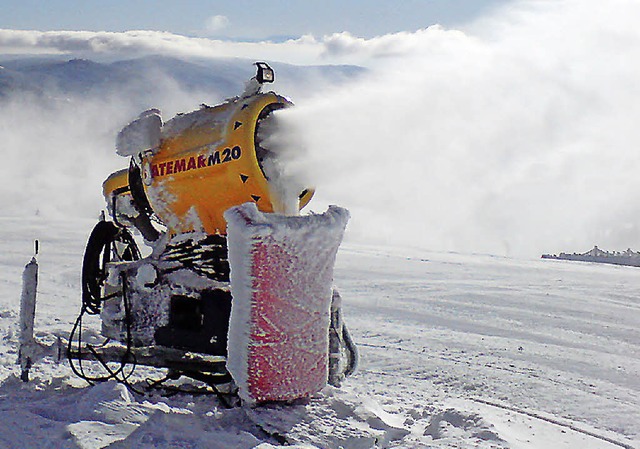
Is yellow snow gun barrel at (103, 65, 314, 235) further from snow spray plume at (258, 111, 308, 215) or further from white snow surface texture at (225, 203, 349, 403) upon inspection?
white snow surface texture at (225, 203, 349, 403)

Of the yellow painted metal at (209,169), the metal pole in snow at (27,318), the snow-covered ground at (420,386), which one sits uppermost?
the yellow painted metal at (209,169)

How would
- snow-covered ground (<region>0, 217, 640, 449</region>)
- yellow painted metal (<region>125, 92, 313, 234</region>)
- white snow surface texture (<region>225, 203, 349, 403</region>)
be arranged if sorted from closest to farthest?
snow-covered ground (<region>0, 217, 640, 449</region>)
white snow surface texture (<region>225, 203, 349, 403</region>)
yellow painted metal (<region>125, 92, 313, 234</region>)

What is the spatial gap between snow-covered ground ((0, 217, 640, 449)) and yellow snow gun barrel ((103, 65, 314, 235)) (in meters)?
1.06

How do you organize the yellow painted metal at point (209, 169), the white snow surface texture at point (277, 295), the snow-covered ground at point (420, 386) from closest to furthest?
the snow-covered ground at point (420, 386)
the white snow surface texture at point (277, 295)
the yellow painted metal at point (209, 169)

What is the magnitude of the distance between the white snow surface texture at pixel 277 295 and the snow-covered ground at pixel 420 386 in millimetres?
171

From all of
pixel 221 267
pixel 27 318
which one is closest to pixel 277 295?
pixel 221 267

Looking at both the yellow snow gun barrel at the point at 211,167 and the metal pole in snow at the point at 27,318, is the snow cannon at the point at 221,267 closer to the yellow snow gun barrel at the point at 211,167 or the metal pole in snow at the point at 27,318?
the yellow snow gun barrel at the point at 211,167

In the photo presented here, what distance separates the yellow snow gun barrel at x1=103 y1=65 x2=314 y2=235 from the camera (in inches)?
139

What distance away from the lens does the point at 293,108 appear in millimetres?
3719

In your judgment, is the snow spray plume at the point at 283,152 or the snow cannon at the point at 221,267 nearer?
the snow cannon at the point at 221,267

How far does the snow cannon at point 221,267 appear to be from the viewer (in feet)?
10.3

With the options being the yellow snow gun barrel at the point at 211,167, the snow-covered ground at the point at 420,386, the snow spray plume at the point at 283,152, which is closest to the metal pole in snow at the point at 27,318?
the snow-covered ground at the point at 420,386

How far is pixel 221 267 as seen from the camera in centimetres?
369

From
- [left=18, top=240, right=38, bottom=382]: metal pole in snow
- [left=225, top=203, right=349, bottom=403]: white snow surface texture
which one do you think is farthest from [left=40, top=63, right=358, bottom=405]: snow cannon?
[left=18, top=240, right=38, bottom=382]: metal pole in snow
